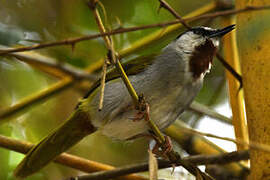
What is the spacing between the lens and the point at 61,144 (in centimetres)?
245

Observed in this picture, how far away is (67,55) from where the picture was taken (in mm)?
3164

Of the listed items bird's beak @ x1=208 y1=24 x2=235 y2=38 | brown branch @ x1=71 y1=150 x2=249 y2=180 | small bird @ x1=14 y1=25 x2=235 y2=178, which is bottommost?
brown branch @ x1=71 y1=150 x2=249 y2=180

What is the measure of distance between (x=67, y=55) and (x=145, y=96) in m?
1.06

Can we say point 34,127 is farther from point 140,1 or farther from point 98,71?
point 140,1

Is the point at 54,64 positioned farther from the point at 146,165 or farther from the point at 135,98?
the point at 135,98

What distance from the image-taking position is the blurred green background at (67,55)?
2987mm

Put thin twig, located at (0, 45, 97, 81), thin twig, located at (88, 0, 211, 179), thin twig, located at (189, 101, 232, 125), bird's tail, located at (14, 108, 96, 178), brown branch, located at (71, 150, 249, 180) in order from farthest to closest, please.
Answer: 1. thin twig, located at (0, 45, 97, 81)
2. thin twig, located at (189, 101, 232, 125)
3. bird's tail, located at (14, 108, 96, 178)
4. brown branch, located at (71, 150, 249, 180)
5. thin twig, located at (88, 0, 211, 179)

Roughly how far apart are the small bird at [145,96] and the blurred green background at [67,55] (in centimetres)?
49

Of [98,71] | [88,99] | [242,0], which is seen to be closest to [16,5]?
[98,71]

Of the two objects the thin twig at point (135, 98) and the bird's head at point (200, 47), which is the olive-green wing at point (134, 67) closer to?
the bird's head at point (200, 47)

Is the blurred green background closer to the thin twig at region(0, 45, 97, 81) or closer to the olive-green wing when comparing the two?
the thin twig at region(0, 45, 97, 81)

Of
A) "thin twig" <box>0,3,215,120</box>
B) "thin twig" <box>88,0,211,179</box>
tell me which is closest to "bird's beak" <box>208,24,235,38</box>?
"thin twig" <box>0,3,215,120</box>

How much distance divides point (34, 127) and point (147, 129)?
1.07 m

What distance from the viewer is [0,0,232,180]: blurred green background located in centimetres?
299
